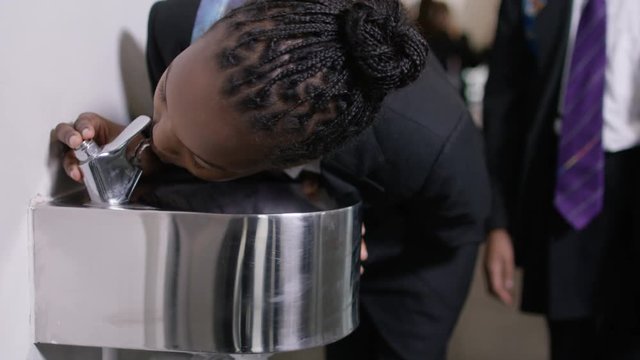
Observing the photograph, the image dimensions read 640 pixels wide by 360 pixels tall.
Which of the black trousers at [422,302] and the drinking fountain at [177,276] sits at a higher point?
the drinking fountain at [177,276]

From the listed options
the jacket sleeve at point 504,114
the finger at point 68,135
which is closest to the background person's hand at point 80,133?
the finger at point 68,135

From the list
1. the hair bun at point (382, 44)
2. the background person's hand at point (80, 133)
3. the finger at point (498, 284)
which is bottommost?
the finger at point (498, 284)

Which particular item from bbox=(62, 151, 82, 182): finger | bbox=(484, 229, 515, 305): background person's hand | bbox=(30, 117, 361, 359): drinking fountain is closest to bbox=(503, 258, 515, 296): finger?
bbox=(484, 229, 515, 305): background person's hand

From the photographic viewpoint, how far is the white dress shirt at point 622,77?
0.76 m

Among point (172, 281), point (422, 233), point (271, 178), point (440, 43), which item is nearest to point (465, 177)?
point (422, 233)

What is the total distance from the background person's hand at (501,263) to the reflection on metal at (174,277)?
1.67 feet

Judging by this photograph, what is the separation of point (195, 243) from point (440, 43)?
31.3 inches

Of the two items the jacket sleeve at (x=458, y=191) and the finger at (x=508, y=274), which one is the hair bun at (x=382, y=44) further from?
the finger at (x=508, y=274)

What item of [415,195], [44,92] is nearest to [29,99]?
[44,92]

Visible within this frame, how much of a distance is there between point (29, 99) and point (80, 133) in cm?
4

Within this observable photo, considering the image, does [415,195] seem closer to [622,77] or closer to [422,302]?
[422,302]

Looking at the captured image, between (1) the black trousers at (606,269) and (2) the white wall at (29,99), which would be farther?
(1) the black trousers at (606,269)

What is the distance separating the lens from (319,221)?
424 millimetres

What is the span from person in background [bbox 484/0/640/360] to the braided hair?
442 millimetres
